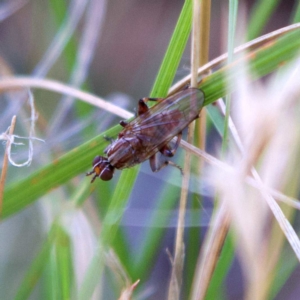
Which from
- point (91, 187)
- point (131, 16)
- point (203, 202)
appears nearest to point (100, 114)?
point (91, 187)

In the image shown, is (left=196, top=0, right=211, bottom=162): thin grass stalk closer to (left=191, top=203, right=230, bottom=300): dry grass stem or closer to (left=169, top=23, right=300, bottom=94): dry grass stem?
(left=169, top=23, right=300, bottom=94): dry grass stem

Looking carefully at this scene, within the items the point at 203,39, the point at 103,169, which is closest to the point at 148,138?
the point at 103,169

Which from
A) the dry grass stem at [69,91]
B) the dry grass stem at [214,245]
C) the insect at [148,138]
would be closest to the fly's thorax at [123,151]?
the insect at [148,138]

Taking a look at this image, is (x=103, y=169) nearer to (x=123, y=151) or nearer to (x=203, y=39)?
(x=123, y=151)

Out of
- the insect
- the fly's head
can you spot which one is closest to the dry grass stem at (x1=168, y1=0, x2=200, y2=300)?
the insect

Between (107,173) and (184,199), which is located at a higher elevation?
(107,173)

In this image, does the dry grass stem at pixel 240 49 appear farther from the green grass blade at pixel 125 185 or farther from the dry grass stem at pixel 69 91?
the dry grass stem at pixel 69 91
